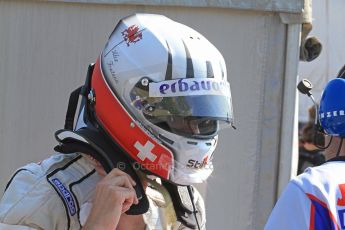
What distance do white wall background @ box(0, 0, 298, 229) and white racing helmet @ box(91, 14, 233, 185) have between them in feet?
5.77

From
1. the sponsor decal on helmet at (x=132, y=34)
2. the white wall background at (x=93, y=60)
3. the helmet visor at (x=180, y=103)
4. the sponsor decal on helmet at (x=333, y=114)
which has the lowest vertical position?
the white wall background at (x=93, y=60)

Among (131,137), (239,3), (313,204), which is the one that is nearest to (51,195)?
(131,137)

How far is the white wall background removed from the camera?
12.3 ft

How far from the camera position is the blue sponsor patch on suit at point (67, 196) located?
1798 millimetres

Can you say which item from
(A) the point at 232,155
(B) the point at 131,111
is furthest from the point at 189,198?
(A) the point at 232,155

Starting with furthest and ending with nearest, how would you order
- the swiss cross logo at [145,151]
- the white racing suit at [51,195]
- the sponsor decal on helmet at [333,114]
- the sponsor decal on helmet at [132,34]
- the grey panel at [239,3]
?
the grey panel at [239,3] < the sponsor decal on helmet at [333,114] < the sponsor decal on helmet at [132,34] < the swiss cross logo at [145,151] < the white racing suit at [51,195]

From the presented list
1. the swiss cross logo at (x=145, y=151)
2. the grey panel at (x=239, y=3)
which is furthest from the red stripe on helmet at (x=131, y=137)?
the grey panel at (x=239, y=3)

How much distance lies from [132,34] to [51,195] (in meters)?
0.57

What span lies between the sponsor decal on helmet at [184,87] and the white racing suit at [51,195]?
0.29m

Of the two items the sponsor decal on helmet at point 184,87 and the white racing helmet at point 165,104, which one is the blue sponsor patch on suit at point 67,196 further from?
the sponsor decal on helmet at point 184,87

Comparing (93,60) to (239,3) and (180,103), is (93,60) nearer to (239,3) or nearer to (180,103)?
(239,3)

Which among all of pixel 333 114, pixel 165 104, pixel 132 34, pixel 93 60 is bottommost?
Answer: pixel 93 60

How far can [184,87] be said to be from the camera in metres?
1.95

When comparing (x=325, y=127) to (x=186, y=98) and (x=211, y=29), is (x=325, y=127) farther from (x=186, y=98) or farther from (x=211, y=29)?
(x=211, y=29)
